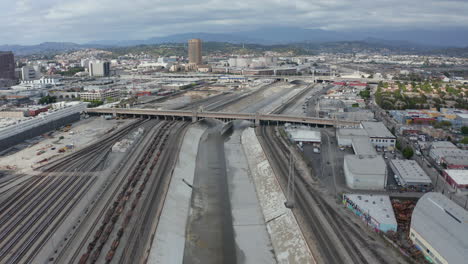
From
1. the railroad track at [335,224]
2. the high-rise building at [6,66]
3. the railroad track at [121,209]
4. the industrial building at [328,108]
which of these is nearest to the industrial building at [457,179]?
the railroad track at [335,224]

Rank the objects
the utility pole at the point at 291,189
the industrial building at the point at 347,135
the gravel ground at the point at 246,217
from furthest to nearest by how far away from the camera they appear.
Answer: the industrial building at the point at 347,135
the utility pole at the point at 291,189
the gravel ground at the point at 246,217

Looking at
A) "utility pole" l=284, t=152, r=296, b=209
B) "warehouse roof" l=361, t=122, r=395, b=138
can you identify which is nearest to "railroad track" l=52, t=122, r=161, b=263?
"utility pole" l=284, t=152, r=296, b=209

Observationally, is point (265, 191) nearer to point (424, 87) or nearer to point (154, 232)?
point (154, 232)

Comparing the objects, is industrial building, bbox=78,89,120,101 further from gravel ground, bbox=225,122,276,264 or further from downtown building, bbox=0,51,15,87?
gravel ground, bbox=225,122,276,264

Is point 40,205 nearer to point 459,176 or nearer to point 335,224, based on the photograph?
point 335,224

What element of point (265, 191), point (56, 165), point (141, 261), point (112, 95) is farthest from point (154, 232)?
point (112, 95)

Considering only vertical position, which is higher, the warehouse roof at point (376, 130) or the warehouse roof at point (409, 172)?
the warehouse roof at point (376, 130)

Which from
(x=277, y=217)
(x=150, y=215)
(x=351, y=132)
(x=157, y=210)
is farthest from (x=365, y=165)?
(x=150, y=215)

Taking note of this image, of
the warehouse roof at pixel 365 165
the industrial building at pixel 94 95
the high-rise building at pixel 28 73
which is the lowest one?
the warehouse roof at pixel 365 165

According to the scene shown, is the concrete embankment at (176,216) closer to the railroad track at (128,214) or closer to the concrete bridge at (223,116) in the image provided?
the railroad track at (128,214)
